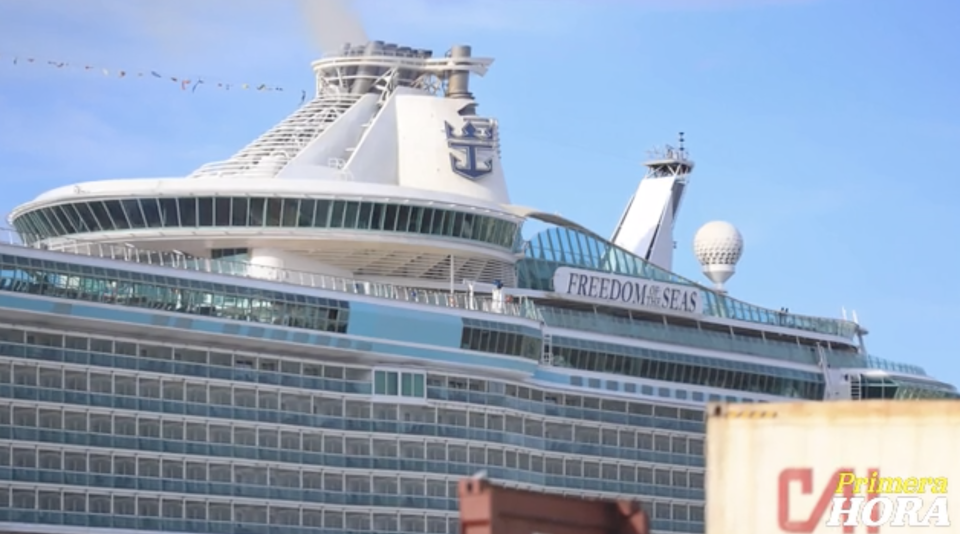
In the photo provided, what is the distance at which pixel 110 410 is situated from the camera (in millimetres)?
67562

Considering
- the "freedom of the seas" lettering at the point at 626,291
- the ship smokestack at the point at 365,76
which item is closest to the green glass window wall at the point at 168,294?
the ship smokestack at the point at 365,76

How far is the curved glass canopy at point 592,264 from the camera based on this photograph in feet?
274

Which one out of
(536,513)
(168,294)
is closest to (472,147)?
(168,294)

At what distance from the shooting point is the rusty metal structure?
28.7 m

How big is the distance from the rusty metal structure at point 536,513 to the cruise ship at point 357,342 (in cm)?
3612

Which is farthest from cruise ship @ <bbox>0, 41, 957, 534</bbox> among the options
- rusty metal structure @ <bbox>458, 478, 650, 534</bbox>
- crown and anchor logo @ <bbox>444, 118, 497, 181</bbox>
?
rusty metal structure @ <bbox>458, 478, 650, 534</bbox>

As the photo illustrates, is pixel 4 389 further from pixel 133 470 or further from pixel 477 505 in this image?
pixel 477 505

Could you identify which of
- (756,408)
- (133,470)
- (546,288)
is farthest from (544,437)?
(756,408)

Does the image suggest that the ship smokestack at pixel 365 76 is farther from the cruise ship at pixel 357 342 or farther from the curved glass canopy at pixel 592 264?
the curved glass canopy at pixel 592 264

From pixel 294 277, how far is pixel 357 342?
2.81 metres

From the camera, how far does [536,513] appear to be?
29656mm

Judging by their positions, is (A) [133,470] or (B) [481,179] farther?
(B) [481,179]

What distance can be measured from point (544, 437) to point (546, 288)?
16.1ft

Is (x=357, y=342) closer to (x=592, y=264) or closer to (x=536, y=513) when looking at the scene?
(x=592, y=264)
